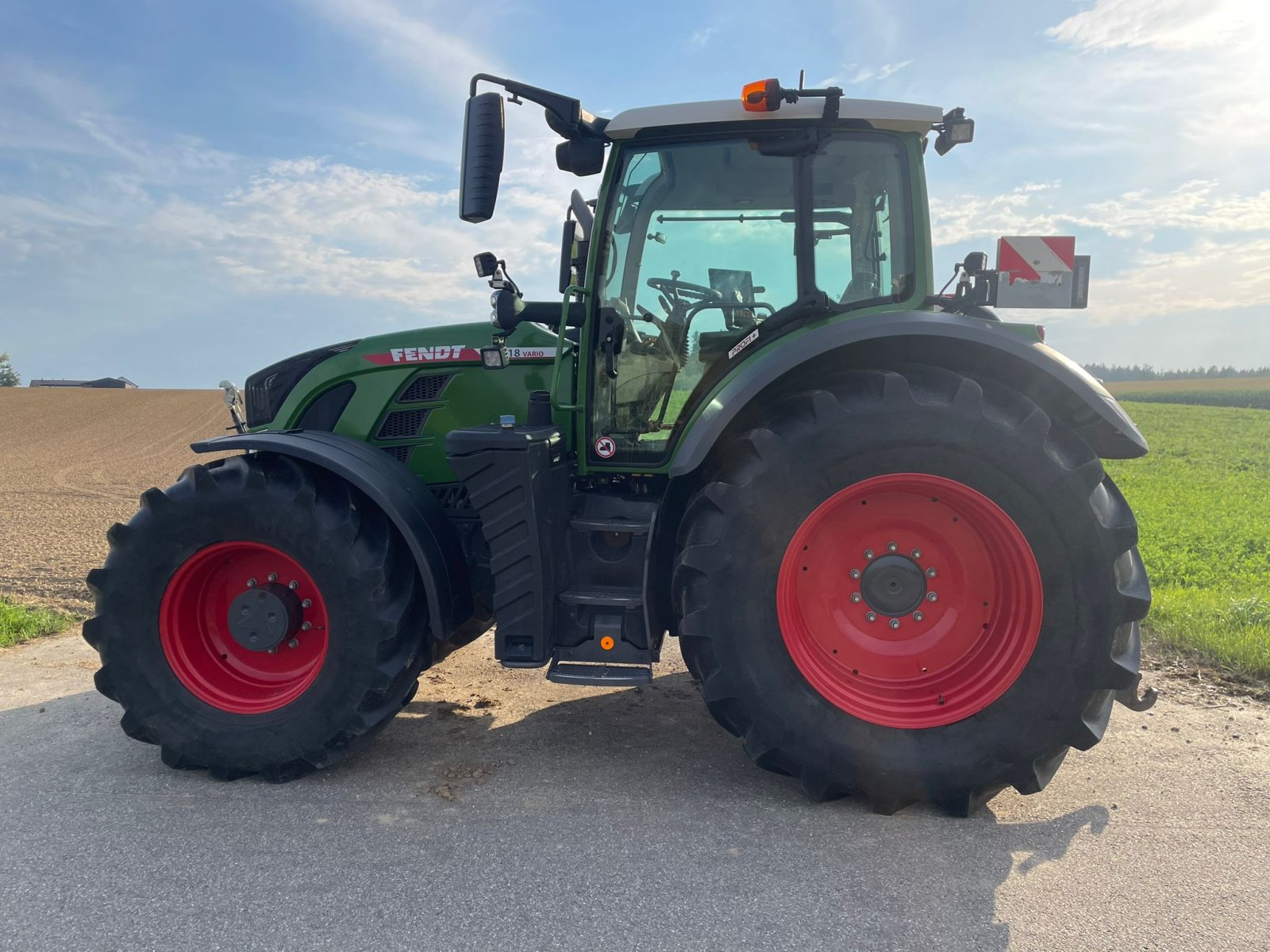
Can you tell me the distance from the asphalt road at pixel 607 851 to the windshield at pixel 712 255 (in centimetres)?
137

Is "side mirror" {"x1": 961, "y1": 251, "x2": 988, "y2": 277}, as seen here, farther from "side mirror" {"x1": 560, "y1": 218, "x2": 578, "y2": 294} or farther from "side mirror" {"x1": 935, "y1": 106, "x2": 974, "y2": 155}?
"side mirror" {"x1": 560, "y1": 218, "x2": 578, "y2": 294}

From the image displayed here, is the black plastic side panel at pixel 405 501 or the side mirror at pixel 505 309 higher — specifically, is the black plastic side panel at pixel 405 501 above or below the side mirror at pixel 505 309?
below

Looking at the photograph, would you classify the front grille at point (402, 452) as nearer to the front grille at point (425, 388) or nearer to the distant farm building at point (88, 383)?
the front grille at point (425, 388)

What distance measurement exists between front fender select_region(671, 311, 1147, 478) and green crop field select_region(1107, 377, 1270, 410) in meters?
35.3

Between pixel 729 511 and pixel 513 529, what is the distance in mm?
857

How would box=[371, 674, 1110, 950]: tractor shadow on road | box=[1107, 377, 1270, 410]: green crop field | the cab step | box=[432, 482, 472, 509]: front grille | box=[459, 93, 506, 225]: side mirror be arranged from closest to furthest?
box=[371, 674, 1110, 950]: tractor shadow on road → box=[459, 93, 506, 225]: side mirror → the cab step → box=[432, 482, 472, 509]: front grille → box=[1107, 377, 1270, 410]: green crop field

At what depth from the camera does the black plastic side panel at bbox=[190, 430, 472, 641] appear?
319cm

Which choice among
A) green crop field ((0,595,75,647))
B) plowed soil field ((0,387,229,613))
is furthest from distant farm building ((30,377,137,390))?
green crop field ((0,595,75,647))

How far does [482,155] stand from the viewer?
2875 mm

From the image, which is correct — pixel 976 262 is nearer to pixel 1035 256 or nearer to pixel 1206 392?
pixel 1035 256

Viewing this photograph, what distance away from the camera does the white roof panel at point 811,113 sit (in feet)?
10.3

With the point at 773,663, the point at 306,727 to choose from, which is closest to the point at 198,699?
the point at 306,727

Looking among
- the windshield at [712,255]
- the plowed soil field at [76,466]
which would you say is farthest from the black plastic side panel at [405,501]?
the plowed soil field at [76,466]

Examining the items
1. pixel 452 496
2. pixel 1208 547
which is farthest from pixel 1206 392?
pixel 452 496
